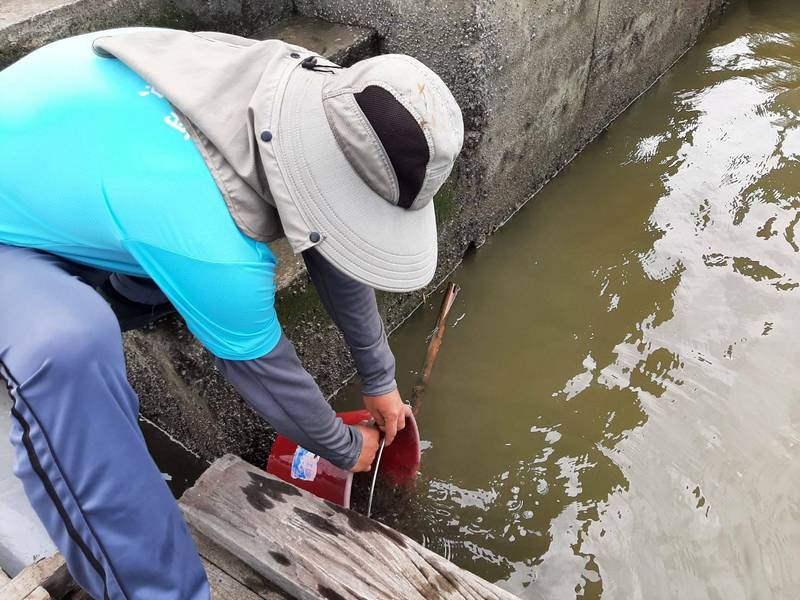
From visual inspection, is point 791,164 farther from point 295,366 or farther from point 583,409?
point 295,366

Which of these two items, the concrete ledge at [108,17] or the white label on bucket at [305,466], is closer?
the white label on bucket at [305,466]

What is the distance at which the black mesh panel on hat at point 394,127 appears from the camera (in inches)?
49.5

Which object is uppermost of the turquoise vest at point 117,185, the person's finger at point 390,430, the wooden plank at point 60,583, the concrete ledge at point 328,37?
the turquoise vest at point 117,185

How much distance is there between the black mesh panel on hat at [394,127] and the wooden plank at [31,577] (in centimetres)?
124

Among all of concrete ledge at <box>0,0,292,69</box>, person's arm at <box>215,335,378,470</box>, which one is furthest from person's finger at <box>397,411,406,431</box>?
concrete ledge at <box>0,0,292,69</box>

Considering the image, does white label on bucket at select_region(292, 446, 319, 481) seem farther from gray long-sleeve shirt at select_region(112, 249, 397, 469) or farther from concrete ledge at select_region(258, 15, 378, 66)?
concrete ledge at select_region(258, 15, 378, 66)

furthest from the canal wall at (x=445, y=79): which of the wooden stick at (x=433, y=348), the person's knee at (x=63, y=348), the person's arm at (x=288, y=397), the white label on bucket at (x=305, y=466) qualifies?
the person's knee at (x=63, y=348)

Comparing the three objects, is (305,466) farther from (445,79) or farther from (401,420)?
(445,79)

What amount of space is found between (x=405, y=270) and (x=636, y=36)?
359 centimetres

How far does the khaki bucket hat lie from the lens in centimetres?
127

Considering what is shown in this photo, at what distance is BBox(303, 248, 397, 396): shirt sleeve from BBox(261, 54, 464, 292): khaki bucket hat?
432 millimetres

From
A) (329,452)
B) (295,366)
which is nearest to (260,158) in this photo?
(295,366)

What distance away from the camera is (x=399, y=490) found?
2.49 metres

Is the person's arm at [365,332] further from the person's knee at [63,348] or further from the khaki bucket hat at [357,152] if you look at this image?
the person's knee at [63,348]
